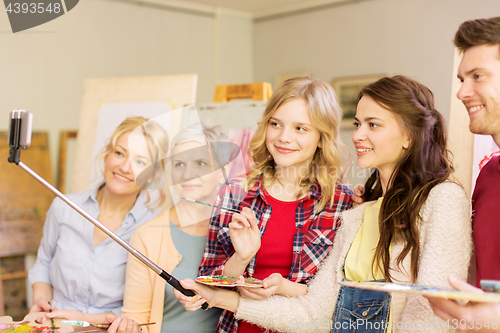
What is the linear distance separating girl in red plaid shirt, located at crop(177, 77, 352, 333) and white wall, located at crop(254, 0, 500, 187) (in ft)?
5.51

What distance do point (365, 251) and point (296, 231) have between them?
0.28 meters

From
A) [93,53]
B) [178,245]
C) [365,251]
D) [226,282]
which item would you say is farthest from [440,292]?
[93,53]

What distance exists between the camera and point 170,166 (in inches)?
68.6

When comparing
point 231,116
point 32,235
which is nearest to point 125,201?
point 231,116

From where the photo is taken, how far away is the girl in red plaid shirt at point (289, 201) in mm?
1594

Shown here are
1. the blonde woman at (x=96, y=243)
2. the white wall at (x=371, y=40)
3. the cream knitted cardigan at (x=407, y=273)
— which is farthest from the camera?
the white wall at (x=371, y=40)

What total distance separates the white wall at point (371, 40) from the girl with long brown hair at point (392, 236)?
6.12 feet

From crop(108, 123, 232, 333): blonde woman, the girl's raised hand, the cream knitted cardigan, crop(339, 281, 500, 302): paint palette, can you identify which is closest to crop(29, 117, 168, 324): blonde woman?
crop(108, 123, 232, 333): blonde woman

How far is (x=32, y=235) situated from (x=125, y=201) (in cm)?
165

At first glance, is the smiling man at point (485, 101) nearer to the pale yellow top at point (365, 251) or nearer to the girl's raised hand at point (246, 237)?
the pale yellow top at point (365, 251)

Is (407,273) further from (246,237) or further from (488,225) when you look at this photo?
(246,237)

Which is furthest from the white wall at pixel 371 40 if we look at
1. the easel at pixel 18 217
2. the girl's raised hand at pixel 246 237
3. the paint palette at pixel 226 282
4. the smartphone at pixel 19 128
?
the smartphone at pixel 19 128

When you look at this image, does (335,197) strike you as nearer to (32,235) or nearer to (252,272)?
(252,272)

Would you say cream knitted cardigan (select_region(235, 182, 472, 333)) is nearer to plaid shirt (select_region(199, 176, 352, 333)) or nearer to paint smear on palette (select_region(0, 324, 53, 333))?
plaid shirt (select_region(199, 176, 352, 333))
